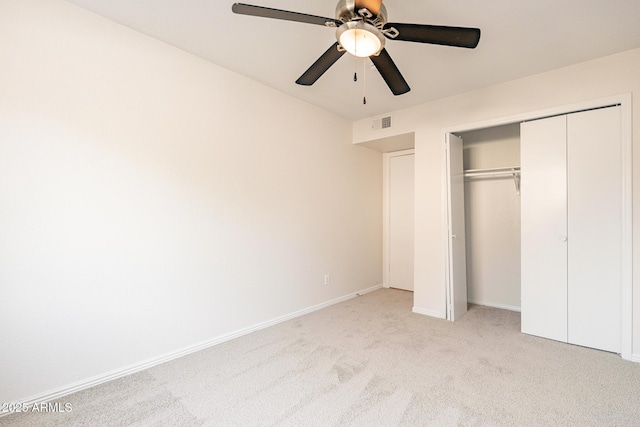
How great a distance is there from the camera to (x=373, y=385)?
199cm

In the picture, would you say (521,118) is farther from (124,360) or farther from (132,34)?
(124,360)

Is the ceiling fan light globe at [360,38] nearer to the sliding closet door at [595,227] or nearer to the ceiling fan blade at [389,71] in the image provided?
the ceiling fan blade at [389,71]

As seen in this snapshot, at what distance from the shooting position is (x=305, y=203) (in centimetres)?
351

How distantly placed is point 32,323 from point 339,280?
2989 mm

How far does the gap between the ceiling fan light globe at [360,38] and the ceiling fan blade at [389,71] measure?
119 mm

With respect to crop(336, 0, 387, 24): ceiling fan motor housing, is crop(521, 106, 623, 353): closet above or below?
below

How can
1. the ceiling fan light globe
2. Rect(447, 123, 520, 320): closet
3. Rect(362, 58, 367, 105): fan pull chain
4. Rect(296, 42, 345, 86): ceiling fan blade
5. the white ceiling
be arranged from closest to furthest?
the ceiling fan light globe → Rect(296, 42, 345, 86): ceiling fan blade → the white ceiling → Rect(362, 58, 367, 105): fan pull chain → Rect(447, 123, 520, 320): closet

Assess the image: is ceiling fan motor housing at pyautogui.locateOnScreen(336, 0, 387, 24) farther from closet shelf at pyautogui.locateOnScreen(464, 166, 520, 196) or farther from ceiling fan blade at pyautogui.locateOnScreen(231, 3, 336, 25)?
closet shelf at pyautogui.locateOnScreen(464, 166, 520, 196)

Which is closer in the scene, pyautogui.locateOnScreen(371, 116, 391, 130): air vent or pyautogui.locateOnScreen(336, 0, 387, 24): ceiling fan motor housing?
pyautogui.locateOnScreen(336, 0, 387, 24): ceiling fan motor housing

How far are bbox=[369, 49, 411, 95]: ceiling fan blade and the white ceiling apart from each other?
1.19 feet

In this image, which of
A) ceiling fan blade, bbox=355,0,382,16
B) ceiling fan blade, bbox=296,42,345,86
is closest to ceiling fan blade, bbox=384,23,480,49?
ceiling fan blade, bbox=355,0,382,16

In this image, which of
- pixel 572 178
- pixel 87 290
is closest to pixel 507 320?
pixel 572 178

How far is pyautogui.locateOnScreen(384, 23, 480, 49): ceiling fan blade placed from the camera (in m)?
1.56

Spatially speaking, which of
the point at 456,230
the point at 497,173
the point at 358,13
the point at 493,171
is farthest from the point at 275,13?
the point at 497,173
